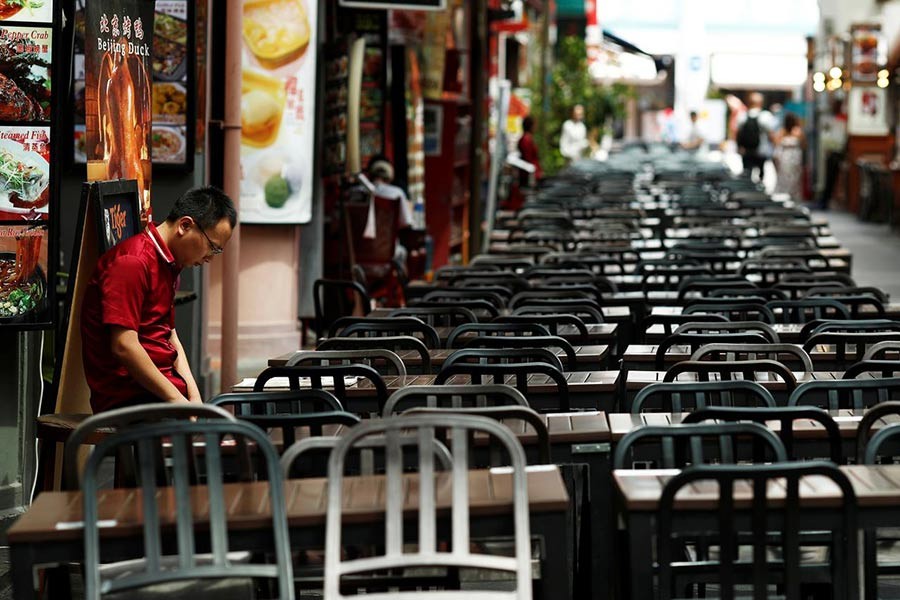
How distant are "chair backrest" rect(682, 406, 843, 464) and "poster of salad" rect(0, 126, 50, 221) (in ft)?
11.0

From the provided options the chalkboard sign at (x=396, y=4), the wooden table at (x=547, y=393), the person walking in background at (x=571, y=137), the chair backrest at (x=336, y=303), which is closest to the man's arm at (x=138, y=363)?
the wooden table at (x=547, y=393)

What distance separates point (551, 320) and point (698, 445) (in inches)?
136

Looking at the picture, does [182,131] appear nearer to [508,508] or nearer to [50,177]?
[50,177]

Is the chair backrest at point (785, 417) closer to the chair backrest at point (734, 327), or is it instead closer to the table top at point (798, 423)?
the table top at point (798, 423)

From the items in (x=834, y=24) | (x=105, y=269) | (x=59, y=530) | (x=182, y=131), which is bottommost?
(x=59, y=530)

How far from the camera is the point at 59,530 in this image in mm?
4262

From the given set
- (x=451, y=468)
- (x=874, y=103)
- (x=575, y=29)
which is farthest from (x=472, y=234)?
(x=575, y=29)

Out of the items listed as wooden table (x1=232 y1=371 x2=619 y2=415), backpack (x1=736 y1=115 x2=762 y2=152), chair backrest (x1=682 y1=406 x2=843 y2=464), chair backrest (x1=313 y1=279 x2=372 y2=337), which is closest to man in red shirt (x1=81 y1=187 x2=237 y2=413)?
wooden table (x1=232 y1=371 x2=619 y2=415)

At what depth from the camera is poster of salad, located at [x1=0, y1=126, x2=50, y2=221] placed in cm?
718

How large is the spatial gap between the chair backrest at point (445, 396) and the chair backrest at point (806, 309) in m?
3.26

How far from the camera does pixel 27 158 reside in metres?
7.22

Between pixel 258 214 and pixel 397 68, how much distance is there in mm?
3241

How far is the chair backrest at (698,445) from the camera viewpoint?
483 cm

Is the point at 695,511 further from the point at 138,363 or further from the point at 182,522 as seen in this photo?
the point at 138,363
